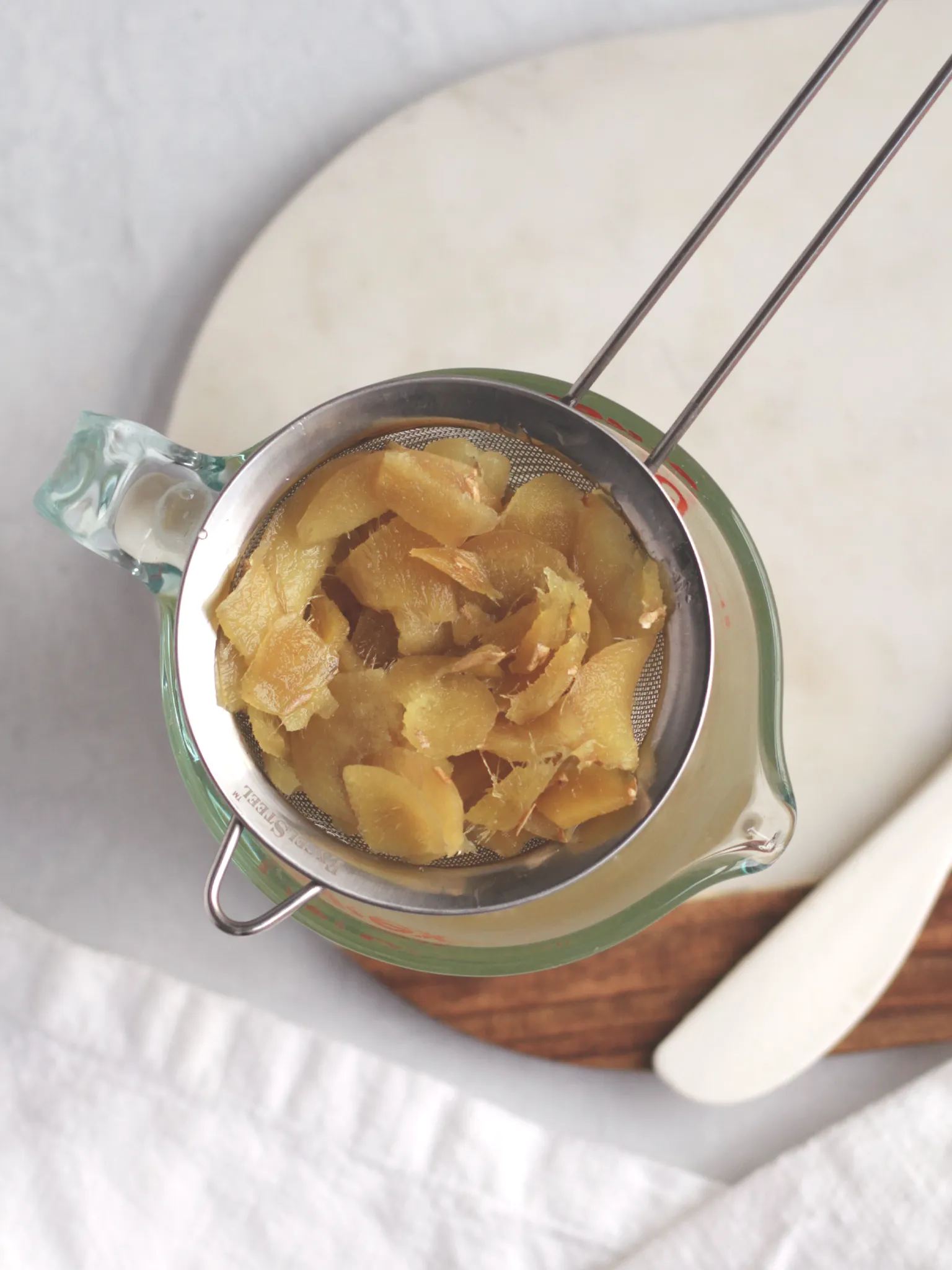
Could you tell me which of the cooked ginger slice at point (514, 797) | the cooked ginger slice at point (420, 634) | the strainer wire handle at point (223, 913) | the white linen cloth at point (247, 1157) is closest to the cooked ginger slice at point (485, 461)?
the cooked ginger slice at point (420, 634)

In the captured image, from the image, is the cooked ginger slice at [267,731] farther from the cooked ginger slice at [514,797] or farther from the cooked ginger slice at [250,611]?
the cooked ginger slice at [514,797]

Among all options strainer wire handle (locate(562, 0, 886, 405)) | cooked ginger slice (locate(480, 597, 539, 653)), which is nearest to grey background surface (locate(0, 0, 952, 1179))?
cooked ginger slice (locate(480, 597, 539, 653))

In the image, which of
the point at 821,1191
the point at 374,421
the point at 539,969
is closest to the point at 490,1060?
the point at 539,969

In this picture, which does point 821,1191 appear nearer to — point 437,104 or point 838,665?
point 838,665

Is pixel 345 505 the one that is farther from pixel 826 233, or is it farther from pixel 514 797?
pixel 826 233

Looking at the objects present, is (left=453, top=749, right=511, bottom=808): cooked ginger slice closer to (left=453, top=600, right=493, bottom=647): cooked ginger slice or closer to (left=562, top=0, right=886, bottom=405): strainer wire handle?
(left=453, top=600, right=493, bottom=647): cooked ginger slice

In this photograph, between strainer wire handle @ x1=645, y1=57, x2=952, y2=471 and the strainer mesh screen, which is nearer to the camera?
strainer wire handle @ x1=645, y1=57, x2=952, y2=471

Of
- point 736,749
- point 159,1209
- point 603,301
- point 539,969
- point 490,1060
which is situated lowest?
point 159,1209
